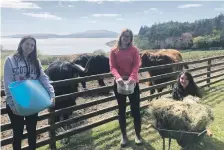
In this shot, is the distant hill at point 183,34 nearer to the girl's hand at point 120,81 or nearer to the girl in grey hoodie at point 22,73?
the girl's hand at point 120,81

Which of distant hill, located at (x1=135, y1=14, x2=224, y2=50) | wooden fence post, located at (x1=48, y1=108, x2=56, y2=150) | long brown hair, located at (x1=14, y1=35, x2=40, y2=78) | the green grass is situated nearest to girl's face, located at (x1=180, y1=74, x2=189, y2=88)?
the green grass

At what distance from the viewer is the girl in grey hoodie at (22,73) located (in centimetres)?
362

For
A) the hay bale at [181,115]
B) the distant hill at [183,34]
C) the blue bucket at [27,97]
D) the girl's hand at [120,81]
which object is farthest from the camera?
Answer: the distant hill at [183,34]

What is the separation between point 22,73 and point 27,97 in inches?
14.4

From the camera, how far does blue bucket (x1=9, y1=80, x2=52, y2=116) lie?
3.52 m

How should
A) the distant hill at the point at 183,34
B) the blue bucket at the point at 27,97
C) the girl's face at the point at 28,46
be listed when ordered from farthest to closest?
the distant hill at the point at 183,34 < the girl's face at the point at 28,46 < the blue bucket at the point at 27,97

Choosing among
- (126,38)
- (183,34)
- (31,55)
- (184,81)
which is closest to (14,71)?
(31,55)

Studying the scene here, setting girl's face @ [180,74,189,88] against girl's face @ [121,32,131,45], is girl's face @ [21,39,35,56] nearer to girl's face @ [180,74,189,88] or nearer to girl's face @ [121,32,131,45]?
girl's face @ [121,32,131,45]

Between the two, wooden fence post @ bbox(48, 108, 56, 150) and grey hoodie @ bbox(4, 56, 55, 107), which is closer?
→ grey hoodie @ bbox(4, 56, 55, 107)

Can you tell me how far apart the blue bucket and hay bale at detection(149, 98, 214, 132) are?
1.56 m

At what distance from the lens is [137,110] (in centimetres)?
507

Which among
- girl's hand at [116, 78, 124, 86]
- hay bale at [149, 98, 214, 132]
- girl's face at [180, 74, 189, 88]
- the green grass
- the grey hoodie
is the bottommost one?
the green grass

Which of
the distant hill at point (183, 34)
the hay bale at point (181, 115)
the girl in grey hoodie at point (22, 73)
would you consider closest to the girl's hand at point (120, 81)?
the hay bale at point (181, 115)

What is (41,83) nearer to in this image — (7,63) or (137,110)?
(7,63)
